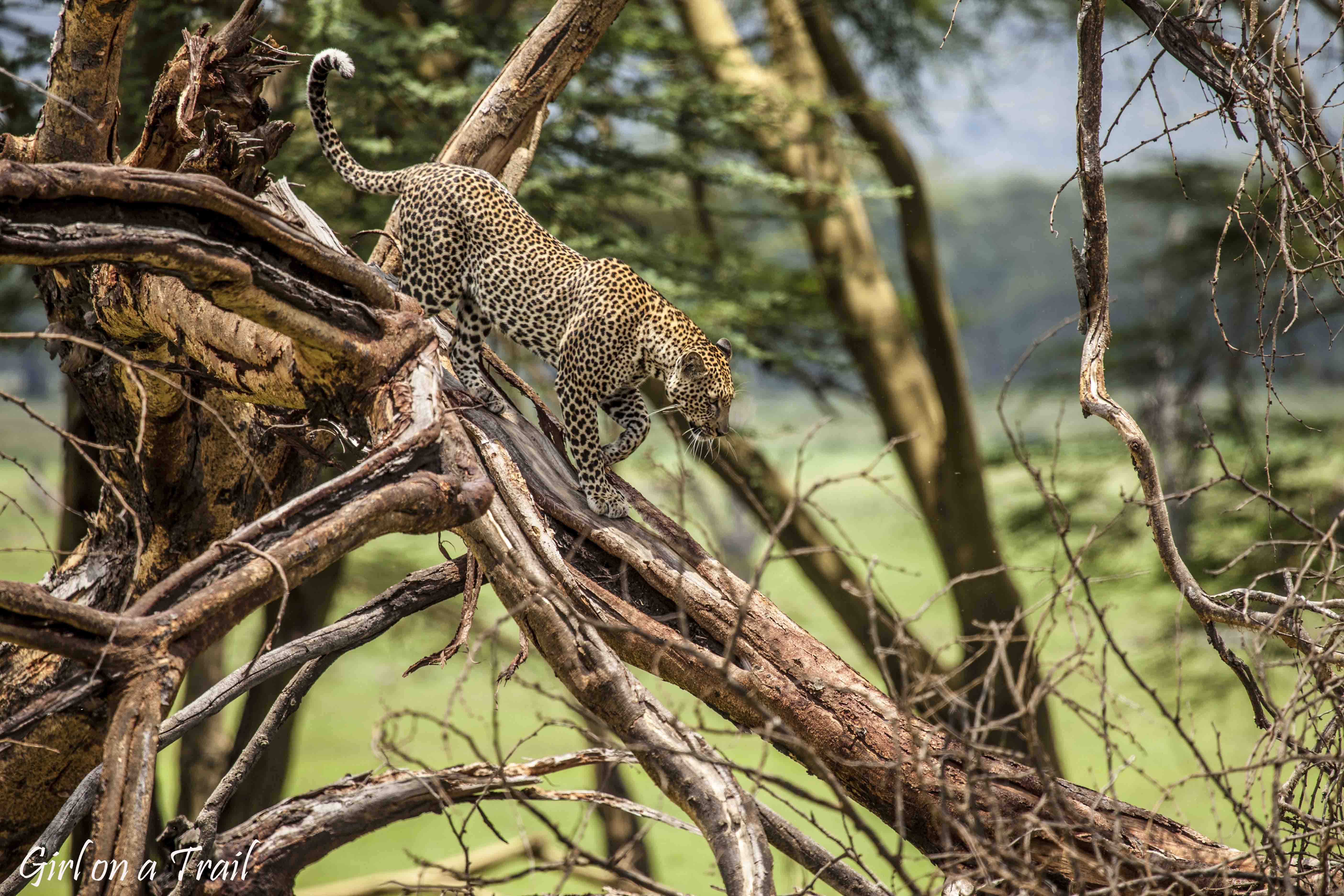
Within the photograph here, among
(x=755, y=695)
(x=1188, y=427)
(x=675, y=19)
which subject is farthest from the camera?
(x=675, y=19)

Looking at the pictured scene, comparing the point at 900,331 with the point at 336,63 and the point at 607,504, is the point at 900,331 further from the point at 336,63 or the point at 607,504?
the point at 336,63

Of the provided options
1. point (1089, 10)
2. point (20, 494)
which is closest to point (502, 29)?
point (1089, 10)

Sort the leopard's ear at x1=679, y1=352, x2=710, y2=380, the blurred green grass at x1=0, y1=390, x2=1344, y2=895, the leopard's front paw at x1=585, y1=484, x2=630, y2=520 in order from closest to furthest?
the leopard's front paw at x1=585, y1=484, x2=630, y2=520
the leopard's ear at x1=679, y1=352, x2=710, y2=380
the blurred green grass at x1=0, y1=390, x2=1344, y2=895

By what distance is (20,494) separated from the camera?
44.8ft

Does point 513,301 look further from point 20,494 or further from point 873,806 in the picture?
point 20,494

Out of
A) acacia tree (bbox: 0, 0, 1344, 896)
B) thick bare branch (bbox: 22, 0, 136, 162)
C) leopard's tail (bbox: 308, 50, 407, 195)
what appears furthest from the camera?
leopard's tail (bbox: 308, 50, 407, 195)

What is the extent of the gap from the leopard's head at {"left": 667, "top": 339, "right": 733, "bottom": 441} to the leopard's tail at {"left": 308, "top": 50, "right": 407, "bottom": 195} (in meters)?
1.25

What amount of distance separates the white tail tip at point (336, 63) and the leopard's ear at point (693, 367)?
129 cm

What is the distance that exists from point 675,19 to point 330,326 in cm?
945

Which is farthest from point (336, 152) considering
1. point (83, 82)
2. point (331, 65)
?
point (83, 82)

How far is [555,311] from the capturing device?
11.7 ft

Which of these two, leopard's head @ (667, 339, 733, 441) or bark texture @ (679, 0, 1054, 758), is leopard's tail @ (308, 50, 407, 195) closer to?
leopard's head @ (667, 339, 733, 441)

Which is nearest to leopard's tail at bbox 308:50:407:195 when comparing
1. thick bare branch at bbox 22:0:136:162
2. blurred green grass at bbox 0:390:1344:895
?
thick bare branch at bbox 22:0:136:162

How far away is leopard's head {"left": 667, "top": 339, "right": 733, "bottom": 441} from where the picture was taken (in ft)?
11.0
